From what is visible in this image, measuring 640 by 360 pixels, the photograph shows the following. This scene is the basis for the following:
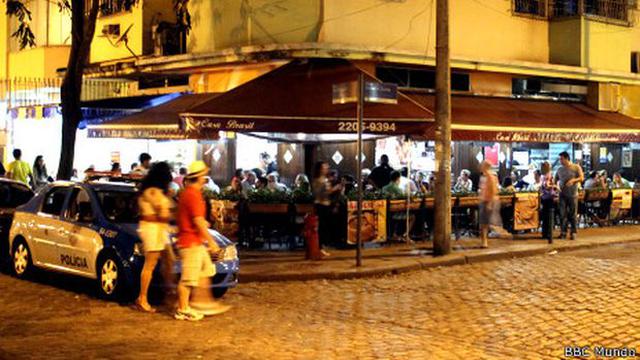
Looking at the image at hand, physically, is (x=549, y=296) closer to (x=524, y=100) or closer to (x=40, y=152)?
(x=524, y=100)

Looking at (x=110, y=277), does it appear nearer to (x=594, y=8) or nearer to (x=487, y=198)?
(x=487, y=198)

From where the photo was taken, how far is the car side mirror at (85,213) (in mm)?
11273

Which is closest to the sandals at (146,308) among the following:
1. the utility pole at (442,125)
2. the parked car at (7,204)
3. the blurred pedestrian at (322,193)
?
the parked car at (7,204)

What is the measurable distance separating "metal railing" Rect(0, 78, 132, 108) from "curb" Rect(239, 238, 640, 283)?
1292 cm

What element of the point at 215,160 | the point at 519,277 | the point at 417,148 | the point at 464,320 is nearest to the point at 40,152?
the point at 215,160

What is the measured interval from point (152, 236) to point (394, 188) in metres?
7.96

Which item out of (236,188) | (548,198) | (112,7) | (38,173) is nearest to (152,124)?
(236,188)

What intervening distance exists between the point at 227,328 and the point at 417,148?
14595 mm

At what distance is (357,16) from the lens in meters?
18.8

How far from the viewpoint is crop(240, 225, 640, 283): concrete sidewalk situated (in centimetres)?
1339

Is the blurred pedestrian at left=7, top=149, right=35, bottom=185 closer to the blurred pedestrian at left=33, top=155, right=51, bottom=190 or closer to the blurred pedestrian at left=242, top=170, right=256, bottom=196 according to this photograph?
the blurred pedestrian at left=33, top=155, right=51, bottom=190

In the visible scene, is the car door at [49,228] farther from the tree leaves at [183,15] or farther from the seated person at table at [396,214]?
the tree leaves at [183,15]

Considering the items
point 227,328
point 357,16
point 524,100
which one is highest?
point 357,16

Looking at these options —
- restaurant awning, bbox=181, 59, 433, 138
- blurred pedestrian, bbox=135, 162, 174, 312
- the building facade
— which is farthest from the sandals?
the building facade
